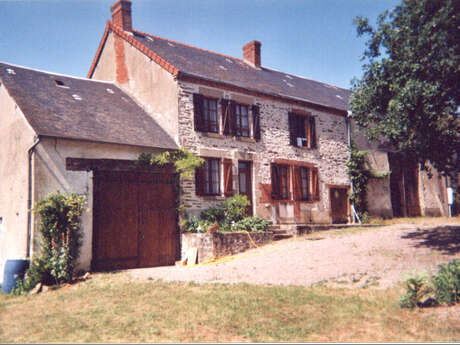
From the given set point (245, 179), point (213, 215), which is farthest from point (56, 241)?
point (245, 179)

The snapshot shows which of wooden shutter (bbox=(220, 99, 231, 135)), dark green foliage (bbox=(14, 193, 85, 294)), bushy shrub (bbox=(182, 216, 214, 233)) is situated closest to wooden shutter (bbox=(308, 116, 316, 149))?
wooden shutter (bbox=(220, 99, 231, 135))

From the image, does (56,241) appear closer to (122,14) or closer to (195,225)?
(195,225)

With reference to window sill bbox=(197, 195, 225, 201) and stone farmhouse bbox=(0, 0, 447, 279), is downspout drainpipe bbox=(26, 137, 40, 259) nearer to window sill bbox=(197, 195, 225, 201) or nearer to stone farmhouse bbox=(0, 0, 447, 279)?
stone farmhouse bbox=(0, 0, 447, 279)

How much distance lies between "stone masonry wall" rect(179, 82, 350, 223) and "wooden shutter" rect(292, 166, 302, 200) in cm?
36

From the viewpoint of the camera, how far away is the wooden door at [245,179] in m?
15.1

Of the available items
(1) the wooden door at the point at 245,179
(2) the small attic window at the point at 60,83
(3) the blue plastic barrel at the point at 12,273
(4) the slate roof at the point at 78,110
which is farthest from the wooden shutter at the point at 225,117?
(3) the blue plastic barrel at the point at 12,273

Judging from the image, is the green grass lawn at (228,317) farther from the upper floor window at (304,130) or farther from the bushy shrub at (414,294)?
the upper floor window at (304,130)

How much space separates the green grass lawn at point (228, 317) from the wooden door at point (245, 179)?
23.0 feet

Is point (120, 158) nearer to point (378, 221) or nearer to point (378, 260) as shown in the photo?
point (378, 260)

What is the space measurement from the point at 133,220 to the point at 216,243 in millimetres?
2434

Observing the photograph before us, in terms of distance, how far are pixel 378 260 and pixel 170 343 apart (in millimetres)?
5694

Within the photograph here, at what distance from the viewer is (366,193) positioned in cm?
1880

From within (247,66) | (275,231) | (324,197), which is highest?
(247,66)

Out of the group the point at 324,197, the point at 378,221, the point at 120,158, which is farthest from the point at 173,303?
the point at 378,221
